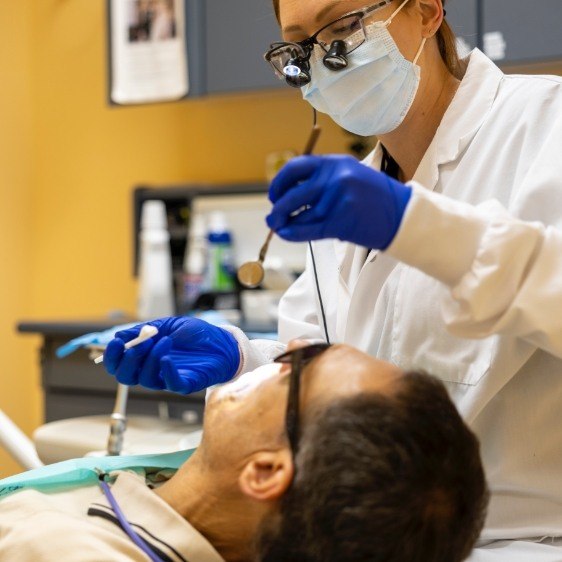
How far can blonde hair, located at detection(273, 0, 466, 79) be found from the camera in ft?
5.17

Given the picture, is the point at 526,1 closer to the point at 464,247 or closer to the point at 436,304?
the point at 436,304

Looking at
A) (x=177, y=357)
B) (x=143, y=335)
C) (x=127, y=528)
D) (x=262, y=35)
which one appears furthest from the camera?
(x=262, y=35)

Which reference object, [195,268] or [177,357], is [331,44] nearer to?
[177,357]

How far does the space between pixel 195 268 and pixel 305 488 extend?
210 centimetres

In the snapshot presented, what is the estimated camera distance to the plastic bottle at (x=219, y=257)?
3.12 m

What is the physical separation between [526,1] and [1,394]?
102 inches

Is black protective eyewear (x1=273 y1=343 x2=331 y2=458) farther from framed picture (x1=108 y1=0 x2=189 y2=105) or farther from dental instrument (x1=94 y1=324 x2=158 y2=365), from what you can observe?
framed picture (x1=108 y1=0 x2=189 y2=105)

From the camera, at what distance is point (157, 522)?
1.18 meters

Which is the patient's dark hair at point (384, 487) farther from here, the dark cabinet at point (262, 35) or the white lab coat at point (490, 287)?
the dark cabinet at point (262, 35)

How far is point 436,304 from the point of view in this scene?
133 cm

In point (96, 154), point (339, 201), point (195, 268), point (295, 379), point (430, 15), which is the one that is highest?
point (430, 15)

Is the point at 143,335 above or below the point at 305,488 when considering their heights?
above

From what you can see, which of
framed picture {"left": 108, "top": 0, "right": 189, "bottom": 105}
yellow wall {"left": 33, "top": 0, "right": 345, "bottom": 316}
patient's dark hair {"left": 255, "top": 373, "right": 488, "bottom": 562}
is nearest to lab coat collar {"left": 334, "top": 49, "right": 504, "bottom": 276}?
patient's dark hair {"left": 255, "top": 373, "right": 488, "bottom": 562}

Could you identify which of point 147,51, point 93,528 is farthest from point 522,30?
point 93,528
